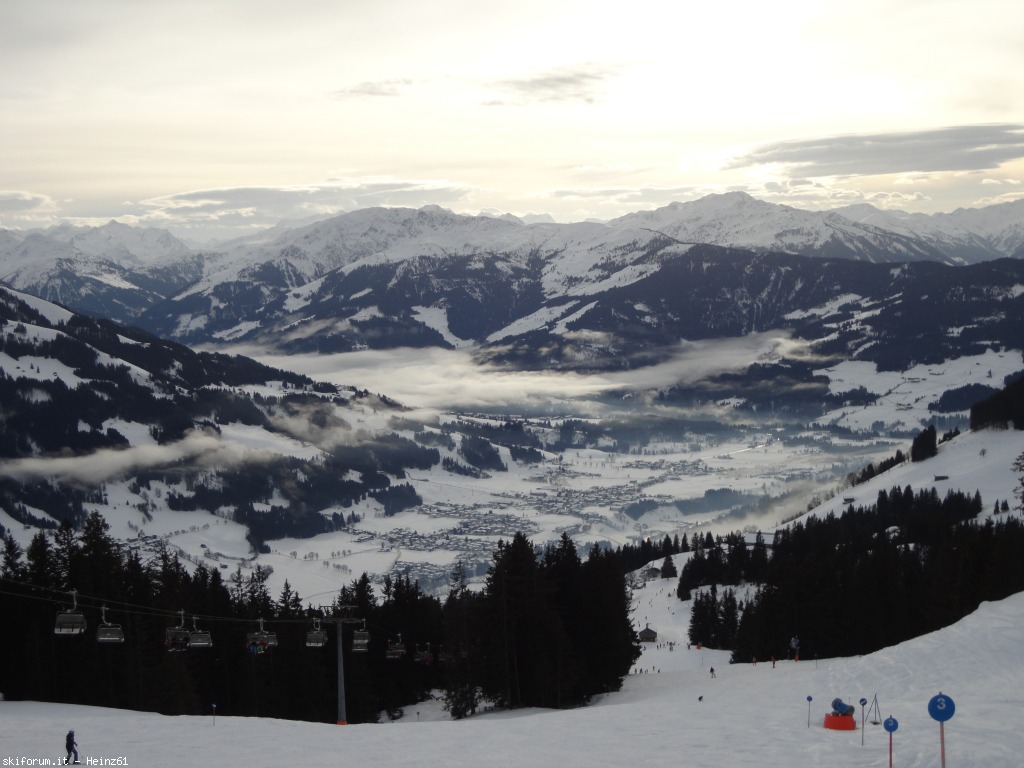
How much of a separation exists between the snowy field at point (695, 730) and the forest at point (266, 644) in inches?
137

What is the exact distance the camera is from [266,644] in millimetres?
47594

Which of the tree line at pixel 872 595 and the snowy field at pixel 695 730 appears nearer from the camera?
the snowy field at pixel 695 730

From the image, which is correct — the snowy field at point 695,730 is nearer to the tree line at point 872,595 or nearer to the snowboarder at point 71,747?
the snowboarder at point 71,747

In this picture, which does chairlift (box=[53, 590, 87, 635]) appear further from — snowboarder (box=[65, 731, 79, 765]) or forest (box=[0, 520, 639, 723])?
snowboarder (box=[65, 731, 79, 765])

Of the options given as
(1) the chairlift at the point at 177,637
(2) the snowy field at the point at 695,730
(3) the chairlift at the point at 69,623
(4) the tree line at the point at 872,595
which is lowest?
(4) the tree line at the point at 872,595

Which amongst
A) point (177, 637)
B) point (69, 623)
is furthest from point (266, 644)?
point (69, 623)

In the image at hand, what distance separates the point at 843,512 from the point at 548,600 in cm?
13085

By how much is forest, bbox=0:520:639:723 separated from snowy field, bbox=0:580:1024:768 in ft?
11.4

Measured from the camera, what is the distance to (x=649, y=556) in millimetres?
187375

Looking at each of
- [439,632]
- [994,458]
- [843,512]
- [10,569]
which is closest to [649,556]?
[843,512]

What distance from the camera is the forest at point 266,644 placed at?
56375 millimetres

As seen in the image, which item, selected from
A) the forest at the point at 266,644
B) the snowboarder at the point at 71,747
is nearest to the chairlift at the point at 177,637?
the forest at the point at 266,644

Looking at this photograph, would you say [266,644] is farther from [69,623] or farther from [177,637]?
[69,623]

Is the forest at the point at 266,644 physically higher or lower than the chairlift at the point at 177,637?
lower
